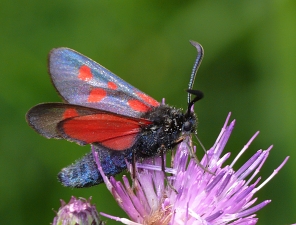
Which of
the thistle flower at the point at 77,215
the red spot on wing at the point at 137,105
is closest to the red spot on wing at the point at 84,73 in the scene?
the red spot on wing at the point at 137,105

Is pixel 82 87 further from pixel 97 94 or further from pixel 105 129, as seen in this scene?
pixel 105 129

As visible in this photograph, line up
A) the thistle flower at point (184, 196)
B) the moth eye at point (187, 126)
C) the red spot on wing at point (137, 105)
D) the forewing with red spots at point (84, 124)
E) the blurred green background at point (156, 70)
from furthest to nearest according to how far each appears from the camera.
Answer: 1. the blurred green background at point (156, 70)
2. the red spot on wing at point (137, 105)
3. the moth eye at point (187, 126)
4. the thistle flower at point (184, 196)
5. the forewing with red spots at point (84, 124)

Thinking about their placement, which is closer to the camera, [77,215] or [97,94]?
[77,215]

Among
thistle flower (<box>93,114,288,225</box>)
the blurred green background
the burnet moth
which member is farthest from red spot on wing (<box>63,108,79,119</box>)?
the blurred green background

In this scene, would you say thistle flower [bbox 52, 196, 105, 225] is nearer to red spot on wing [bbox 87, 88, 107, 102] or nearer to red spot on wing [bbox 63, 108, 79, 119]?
red spot on wing [bbox 63, 108, 79, 119]

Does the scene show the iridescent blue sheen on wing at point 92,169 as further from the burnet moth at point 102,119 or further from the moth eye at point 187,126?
the moth eye at point 187,126

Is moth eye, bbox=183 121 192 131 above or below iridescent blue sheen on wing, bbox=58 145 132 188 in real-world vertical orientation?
above

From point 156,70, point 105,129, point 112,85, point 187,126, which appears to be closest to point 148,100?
point 112,85
